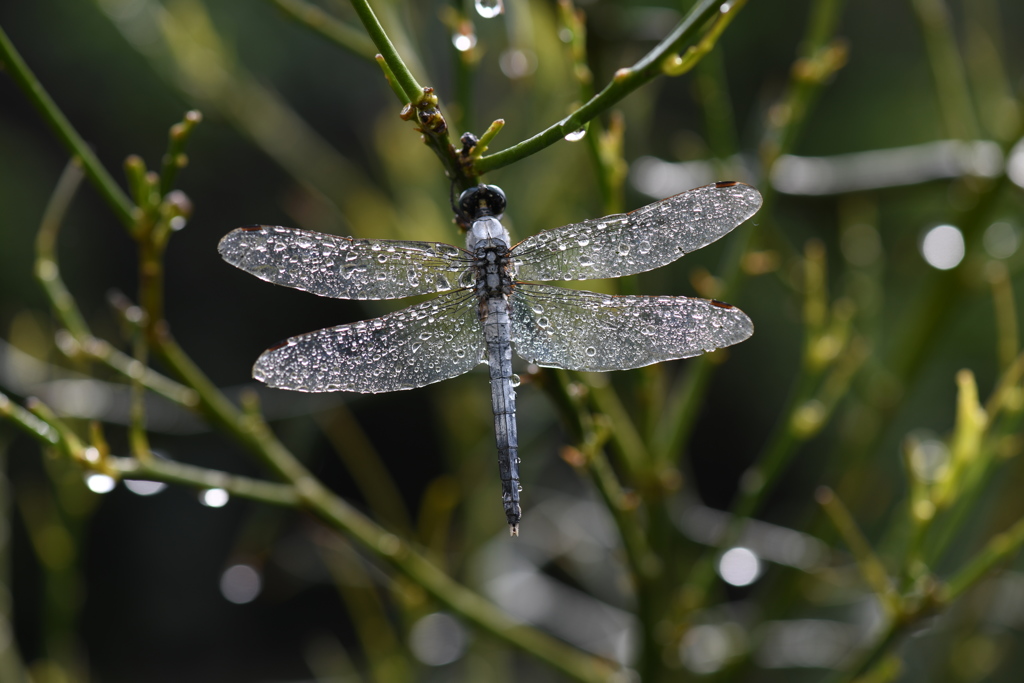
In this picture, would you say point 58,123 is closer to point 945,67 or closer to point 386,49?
point 386,49

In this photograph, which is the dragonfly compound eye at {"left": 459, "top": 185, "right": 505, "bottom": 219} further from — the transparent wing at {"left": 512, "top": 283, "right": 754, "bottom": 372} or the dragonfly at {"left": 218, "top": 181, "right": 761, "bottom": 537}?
the transparent wing at {"left": 512, "top": 283, "right": 754, "bottom": 372}

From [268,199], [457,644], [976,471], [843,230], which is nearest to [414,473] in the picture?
[268,199]

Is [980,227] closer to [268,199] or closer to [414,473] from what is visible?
[414,473]

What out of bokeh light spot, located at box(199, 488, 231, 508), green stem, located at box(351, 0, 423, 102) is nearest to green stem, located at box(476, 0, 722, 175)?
green stem, located at box(351, 0, 423, 102)

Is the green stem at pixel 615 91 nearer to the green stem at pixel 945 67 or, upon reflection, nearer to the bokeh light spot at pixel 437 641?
the green stem at pixel 945 67

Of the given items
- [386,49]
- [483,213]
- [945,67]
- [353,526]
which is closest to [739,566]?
[353,526]

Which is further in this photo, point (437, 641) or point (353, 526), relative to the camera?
point (437, 641)

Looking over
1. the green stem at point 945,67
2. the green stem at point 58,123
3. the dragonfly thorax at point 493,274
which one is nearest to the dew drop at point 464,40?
the dragonfly thorax at point 493,274
